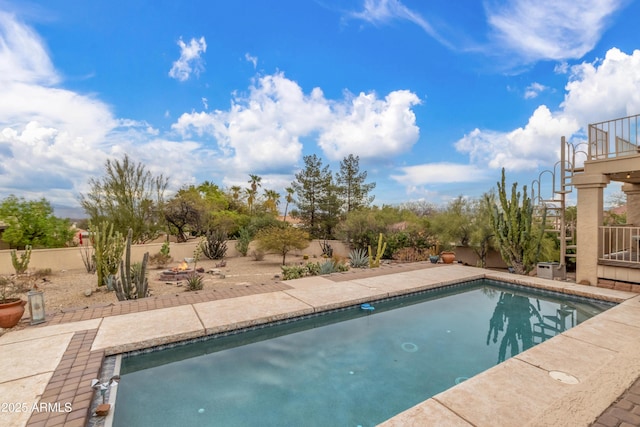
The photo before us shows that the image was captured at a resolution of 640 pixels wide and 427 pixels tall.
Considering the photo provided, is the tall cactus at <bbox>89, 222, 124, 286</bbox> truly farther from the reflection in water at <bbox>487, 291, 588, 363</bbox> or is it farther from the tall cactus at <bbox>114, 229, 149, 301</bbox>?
the reflection in water at <bbox>487, 291, 588, 363</bbox>

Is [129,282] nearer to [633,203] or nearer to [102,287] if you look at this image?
[102,287]

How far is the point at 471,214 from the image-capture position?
44.5 feet

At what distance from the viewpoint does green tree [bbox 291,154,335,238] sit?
22.5m

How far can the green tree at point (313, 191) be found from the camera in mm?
22453

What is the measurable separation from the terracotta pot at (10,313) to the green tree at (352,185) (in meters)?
19.4

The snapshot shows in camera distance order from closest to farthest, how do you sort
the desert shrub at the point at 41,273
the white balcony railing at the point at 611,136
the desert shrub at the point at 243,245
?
the white balcony railing at the point at 611,136, the desert shrub at the point at 41,273, the desert shrub at the point at 243,245

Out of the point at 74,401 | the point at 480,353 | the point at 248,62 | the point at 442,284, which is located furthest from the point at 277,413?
the point at 248,62

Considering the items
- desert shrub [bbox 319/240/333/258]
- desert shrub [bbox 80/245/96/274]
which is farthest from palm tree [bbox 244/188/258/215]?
desert shrub [bbox 80/245/96/274]

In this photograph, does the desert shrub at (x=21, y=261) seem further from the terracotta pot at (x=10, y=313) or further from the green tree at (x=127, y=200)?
the terracotta pot at (x=10, y=313)

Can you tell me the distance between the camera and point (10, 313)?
16.3ft

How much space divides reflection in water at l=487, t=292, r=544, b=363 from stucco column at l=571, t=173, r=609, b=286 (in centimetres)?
190

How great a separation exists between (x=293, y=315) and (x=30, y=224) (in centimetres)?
1406

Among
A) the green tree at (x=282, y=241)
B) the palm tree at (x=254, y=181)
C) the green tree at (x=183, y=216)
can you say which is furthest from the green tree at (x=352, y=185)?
the palm tree at (x=254, y=181)

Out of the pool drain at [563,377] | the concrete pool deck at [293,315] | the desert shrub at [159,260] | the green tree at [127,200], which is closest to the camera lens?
the concrete pool deck at [293,315]
